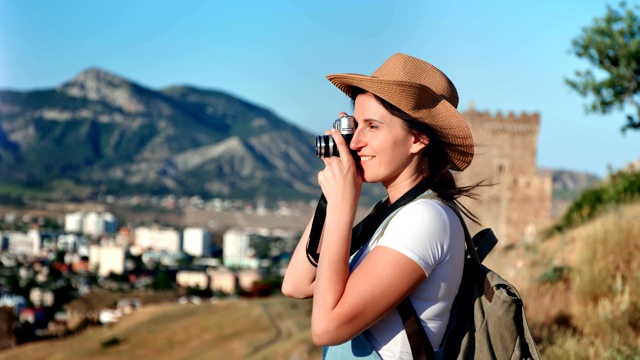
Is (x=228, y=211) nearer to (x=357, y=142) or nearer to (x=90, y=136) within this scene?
(x=90, y=136)

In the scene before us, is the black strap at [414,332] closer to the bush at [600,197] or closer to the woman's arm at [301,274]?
the woman's arm at [301,274]

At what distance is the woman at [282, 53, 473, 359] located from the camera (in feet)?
5.68

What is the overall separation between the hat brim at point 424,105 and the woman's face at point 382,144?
0.15 ft

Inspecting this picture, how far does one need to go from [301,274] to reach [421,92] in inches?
22.0

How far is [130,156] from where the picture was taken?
173875 millimetres

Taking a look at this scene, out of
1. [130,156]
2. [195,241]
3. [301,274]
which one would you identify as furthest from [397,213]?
[130,156]

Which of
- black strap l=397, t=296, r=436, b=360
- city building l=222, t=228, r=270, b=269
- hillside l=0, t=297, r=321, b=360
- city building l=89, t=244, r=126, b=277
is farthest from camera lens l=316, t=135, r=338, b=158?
city building l=222, t=228, r=270, b=269

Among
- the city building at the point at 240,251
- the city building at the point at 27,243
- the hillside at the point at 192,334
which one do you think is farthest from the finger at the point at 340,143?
the city building at the point at 27,243

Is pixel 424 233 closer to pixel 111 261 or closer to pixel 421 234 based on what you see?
pixel 421 234

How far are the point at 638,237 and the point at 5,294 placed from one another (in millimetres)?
53472

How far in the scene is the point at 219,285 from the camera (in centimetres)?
6153

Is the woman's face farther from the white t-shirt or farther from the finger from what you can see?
the white t-shirt

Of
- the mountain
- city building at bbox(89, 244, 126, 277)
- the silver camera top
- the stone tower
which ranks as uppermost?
the silver camera top

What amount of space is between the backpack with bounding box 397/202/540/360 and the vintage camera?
28 cm
